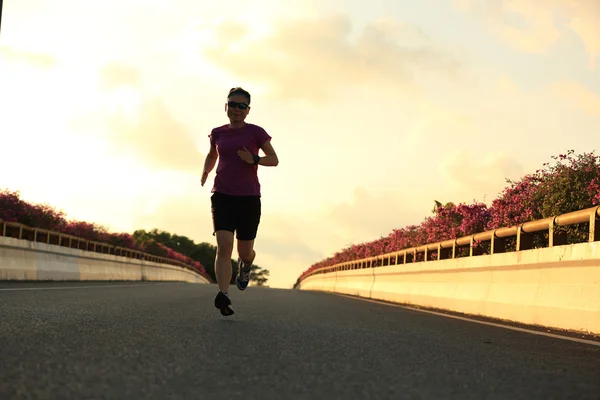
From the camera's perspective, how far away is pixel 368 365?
4.89m

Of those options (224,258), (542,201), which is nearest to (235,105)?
(224,258)

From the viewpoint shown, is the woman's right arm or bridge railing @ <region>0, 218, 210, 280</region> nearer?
the woman's right arm

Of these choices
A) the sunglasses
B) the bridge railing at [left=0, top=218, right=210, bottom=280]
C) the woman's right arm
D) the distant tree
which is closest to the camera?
the sunglasses

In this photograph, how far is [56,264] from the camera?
2208 centimetres

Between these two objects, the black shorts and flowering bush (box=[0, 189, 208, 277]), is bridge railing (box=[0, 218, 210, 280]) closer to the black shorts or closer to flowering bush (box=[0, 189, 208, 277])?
flowering bush (box=[0, 189, 208, 277])

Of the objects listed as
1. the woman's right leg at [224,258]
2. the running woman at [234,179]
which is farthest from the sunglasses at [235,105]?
the woman's right leg at [224,258]

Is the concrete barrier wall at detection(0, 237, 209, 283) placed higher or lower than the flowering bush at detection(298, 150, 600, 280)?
lower

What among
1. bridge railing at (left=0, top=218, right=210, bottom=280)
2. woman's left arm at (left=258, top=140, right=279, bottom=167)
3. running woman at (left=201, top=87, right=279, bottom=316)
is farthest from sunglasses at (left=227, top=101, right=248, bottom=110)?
bridge railing at (left=0, top=218, right=210, bottom=280)

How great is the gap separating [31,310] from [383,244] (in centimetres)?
2361

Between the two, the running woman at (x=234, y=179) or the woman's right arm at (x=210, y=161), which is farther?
the woman's right arm at (x=210, y=161)

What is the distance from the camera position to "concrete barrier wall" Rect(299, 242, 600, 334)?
851 cm

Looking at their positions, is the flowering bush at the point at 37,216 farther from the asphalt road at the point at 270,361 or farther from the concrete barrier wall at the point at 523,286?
the asphalt road at the point at 270,361

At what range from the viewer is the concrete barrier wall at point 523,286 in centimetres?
851

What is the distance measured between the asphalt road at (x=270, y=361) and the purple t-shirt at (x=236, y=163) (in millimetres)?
1468
